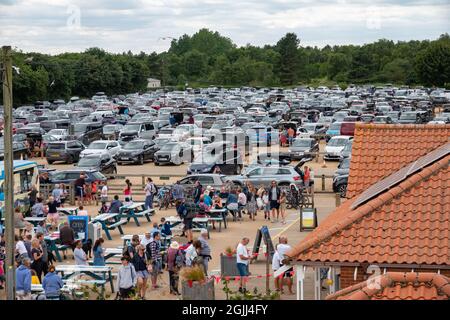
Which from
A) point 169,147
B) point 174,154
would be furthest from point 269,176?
point 169,147

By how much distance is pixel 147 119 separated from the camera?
69.4 metres

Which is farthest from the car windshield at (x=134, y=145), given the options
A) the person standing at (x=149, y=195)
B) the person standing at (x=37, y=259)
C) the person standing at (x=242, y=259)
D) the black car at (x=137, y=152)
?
the person standing at (x=242, y=259)

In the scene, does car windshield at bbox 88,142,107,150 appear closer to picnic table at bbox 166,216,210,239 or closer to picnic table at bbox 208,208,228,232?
picnic table at bbox 208,208,228,232

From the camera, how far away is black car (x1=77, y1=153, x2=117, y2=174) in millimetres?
43878

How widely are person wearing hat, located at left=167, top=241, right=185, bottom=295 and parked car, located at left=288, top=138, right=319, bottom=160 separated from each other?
27670 mm

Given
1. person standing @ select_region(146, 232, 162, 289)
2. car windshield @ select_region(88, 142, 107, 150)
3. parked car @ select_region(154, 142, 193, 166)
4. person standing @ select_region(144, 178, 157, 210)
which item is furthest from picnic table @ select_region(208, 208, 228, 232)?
car windshield @ select_region(88, 142, 107, 150)

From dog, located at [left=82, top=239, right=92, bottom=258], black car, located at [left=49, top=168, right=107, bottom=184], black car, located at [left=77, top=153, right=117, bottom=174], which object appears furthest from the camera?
black car, located at [left=77, top=153, right=117, bottom=174]

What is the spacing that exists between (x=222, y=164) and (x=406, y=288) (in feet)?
101

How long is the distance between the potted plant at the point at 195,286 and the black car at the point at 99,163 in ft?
81.3

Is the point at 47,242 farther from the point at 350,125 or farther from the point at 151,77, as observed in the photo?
the point at 151,77

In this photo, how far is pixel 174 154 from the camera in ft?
163

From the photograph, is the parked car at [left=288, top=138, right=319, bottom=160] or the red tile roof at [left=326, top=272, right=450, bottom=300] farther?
the parked car at [left=288, top=138, right=319, bottom=160]

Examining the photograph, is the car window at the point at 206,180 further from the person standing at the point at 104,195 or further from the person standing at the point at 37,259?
the person standing at the point at 37,259

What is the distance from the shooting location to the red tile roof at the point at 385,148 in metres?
20.5
